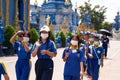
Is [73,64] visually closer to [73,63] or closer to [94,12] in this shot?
[73,63]

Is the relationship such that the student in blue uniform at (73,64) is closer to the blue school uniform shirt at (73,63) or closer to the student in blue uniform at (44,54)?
the blue school uniform shirt at (73,63)

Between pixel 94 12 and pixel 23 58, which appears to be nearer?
pixel 23 58

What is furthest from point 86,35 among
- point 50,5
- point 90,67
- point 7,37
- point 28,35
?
point 50,5

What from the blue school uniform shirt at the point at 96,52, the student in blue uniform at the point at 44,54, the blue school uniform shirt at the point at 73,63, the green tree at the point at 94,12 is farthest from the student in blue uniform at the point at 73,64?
the green tree at the point at 94,12

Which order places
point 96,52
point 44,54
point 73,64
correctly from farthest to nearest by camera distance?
point 96,52, point 73,64, point 44,54

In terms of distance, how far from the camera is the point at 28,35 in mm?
8648

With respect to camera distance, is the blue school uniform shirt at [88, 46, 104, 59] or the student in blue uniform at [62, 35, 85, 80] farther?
the blue school uniform shirt at [88, 46, 104, 59]

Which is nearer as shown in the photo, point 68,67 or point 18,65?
point 68,67

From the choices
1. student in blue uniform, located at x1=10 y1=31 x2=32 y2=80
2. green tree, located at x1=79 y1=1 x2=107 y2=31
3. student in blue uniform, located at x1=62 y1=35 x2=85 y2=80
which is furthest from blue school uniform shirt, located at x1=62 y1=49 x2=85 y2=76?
green tree, located at x1=79 y1=1 x2=107 y2=31

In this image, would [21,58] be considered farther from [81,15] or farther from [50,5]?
[81,15]

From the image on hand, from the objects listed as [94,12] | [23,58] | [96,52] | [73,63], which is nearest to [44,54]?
[73,63]

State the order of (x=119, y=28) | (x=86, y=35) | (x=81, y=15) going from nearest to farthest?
(x=86, y=35) → (x=81, y=15) → (x=119, y=28)

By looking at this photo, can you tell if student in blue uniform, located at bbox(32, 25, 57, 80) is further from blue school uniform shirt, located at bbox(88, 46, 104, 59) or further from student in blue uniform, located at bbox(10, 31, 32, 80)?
blue school uniform shirt, located at bbox(88, 46, 104, 59)

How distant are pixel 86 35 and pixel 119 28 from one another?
11677cm
